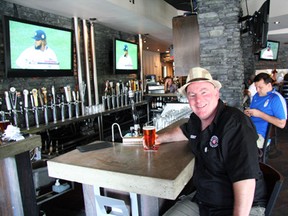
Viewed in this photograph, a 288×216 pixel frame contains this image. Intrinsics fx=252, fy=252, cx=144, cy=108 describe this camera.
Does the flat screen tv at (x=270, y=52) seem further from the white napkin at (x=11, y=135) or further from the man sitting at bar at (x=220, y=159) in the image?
the white napkin at (x=11, y=135)

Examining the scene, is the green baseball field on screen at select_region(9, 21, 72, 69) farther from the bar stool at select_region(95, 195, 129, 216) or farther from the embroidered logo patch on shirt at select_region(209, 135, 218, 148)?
the embroidered logo patch on shirt at select_region(209, 135, 218, 148)

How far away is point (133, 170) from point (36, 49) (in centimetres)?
297

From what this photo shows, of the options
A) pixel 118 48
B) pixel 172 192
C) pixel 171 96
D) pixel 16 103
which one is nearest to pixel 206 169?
pixel 172 192

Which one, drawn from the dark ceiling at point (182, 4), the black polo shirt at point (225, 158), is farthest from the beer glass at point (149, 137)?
the dark ceiling at point (182, 4)

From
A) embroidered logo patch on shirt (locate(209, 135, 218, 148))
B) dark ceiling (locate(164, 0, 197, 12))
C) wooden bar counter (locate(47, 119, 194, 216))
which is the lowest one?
wooden bar counter (locate(47, 119, 194, 216))

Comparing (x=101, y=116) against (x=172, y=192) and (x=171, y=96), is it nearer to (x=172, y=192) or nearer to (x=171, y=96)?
(x=171, y=96)

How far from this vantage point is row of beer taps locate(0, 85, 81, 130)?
10.9 feet

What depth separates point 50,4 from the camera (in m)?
3.62

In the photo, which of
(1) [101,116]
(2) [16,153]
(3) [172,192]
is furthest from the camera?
(1) [101,116]

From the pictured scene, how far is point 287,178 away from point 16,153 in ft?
11.2

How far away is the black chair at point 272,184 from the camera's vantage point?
1.29m

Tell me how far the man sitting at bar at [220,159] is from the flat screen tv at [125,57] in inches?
157

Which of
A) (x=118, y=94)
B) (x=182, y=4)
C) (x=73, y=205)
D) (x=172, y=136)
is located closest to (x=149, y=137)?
(x=172, y=136)

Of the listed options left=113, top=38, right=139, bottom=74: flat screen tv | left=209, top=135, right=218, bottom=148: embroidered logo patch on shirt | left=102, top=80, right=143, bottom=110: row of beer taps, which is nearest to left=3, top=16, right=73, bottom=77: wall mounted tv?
left=102, top=80, right=143, bottom=110: row of beer taps
